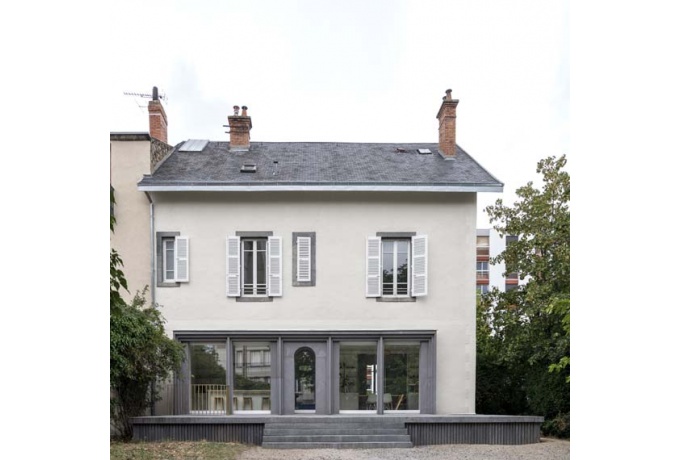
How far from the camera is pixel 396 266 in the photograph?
7.45 metres

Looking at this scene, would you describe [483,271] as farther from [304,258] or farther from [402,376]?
[304,258]

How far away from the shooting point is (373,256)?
738 centimetres

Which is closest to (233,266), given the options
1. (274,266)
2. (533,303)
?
(274,266)

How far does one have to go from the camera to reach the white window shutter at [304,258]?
736 cm

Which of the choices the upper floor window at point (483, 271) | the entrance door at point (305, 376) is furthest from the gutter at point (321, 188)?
the upper floor window at point (483, 271)

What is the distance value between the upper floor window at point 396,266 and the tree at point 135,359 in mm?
3375

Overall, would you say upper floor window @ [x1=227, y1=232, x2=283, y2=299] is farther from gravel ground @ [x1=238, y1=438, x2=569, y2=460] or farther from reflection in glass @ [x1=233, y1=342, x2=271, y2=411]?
gravel ground @ [x1=238, y1=438, x2=569, y2=460]

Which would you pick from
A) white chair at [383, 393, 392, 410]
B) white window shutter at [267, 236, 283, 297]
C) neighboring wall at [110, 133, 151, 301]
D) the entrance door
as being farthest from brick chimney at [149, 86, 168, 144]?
white chair at [383, 393, 392, 410]

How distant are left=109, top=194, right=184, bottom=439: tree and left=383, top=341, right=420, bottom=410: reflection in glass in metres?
3.49

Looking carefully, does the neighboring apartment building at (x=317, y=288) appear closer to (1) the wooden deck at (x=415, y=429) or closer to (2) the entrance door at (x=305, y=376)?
(2) the entrance door at (x=305, y=376)

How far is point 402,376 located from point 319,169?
13.1 feet

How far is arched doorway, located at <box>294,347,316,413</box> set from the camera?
732 cm
